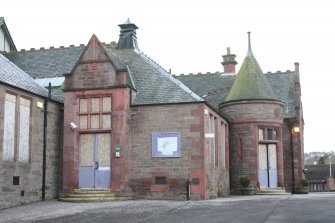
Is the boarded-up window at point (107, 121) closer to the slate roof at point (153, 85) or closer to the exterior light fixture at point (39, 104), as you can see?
the slate roof at point (153, 85)

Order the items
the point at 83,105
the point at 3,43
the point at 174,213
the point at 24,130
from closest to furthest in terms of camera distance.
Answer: the point at 174,213
the point at 24,130
the point at 83,105
the point at 3,43

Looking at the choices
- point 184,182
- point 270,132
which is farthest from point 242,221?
point 270,132

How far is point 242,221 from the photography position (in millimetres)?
12953

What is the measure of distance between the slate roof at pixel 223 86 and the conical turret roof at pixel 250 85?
3.12 metres

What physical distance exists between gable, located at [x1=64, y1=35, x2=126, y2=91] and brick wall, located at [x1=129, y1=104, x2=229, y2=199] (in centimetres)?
177

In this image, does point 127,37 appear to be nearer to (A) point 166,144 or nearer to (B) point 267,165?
(A) point 166,144

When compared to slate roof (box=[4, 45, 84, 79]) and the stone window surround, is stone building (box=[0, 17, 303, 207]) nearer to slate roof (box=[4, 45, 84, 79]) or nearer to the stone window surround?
the stone window surround

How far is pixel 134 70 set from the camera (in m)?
25.0

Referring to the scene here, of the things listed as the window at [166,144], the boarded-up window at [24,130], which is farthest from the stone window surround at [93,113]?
the boarded-up window at [24,130]

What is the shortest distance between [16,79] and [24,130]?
7.42 ft

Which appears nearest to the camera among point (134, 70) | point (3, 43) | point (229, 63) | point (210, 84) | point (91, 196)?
point (91, 196)

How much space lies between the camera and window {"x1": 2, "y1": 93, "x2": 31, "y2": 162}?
63.6 ft

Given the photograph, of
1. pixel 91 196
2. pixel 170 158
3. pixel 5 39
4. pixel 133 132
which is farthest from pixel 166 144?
pixel 5 39

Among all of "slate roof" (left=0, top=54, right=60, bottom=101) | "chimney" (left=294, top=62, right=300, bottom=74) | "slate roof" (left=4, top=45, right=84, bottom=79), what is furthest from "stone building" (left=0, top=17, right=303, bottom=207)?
"chimney" (left=294, top=62, right=300, bottom=74)
